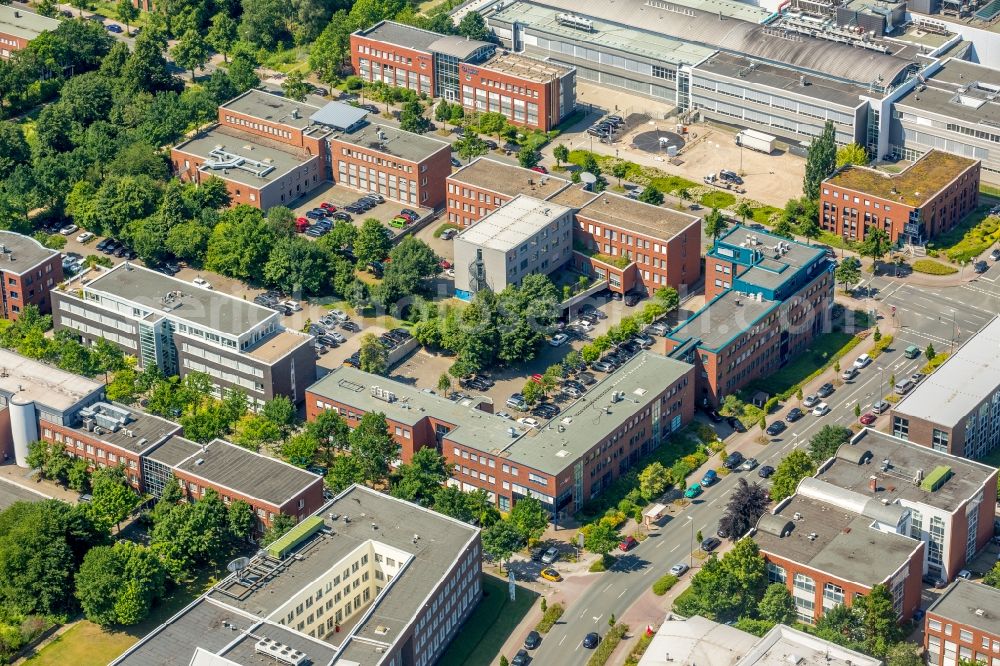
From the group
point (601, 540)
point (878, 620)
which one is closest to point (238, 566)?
point (601, 540)

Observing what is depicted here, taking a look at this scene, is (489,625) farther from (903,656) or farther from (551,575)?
(903,656)

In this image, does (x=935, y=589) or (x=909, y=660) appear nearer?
(x=909, y=660)

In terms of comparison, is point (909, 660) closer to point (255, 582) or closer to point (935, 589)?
point (935, 589)

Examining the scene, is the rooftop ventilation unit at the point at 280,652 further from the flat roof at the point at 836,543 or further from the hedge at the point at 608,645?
the flat roof at the point at 836,543

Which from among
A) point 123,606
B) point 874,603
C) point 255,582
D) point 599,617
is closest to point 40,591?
point 123,606

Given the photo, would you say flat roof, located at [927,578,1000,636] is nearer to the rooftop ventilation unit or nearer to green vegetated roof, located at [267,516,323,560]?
the rooftop ventilation unit
